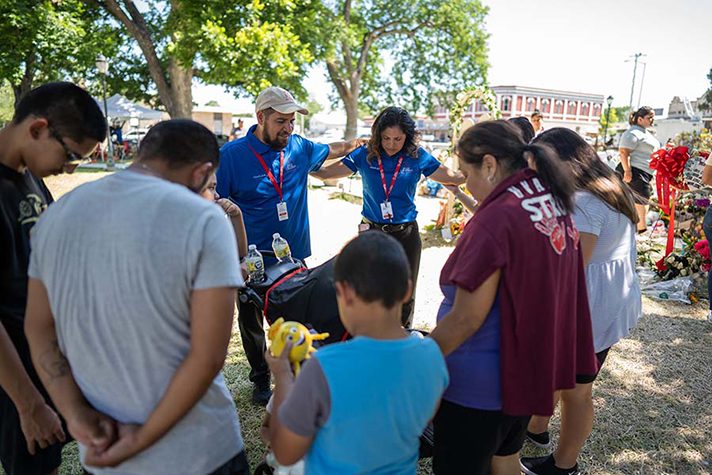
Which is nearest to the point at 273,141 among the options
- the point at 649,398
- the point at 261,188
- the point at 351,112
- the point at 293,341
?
the point at 261,188

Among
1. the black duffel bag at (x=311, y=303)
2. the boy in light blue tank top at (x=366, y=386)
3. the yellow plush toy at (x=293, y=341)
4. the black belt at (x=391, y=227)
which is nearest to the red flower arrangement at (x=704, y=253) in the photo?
the black belt at (x=391, y=227)

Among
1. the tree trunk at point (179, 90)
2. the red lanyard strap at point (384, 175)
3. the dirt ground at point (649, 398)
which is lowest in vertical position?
the dirt ground at point (649, 398)

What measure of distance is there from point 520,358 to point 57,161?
1782mm

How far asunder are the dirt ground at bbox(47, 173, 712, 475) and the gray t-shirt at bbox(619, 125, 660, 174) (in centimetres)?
286

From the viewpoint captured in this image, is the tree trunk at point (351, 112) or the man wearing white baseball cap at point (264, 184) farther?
the tree trunk at point (351, 112)

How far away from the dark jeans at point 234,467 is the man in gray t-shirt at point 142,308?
0.11 feet

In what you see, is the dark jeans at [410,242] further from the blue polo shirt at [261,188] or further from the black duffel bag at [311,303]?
the black duffel bag at [311,303]

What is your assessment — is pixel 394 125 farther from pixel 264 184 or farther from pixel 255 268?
pixel 255 268

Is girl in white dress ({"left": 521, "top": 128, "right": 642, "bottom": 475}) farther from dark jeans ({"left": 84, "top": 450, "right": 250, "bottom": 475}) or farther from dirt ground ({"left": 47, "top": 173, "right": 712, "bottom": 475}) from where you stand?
dark jeans ({"left": 84, "top": 450, "right": 250, "bottom": 475})

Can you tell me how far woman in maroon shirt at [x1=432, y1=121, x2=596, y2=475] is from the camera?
1611 mm

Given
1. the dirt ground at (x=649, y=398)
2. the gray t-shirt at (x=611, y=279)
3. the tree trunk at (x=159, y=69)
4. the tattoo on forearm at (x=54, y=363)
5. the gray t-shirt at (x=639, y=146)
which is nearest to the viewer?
the tattoo on forearm at (x=54, y=363)

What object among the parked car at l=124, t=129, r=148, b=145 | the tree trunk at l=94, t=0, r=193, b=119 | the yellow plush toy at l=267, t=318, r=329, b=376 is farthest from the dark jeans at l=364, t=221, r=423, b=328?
the parked car at l=124, t=129, r=148, b=145

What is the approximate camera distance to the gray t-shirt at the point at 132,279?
1256 mm

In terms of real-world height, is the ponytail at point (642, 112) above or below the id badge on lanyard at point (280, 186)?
Result: above
